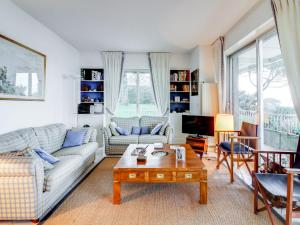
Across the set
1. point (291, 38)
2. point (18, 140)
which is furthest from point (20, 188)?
point (291, 38)

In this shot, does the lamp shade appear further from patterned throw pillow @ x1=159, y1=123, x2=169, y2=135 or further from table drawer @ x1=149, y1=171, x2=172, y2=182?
table drawer @ x1=149, y1=171, x2=172, y2=182

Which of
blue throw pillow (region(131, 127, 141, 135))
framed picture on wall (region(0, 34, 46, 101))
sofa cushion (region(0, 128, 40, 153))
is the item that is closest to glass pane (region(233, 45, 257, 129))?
blue throw pillow (region(131, 127, 141, 135))

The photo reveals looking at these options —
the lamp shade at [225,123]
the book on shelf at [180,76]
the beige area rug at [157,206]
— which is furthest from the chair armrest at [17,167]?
the book on shelf at [180,76]

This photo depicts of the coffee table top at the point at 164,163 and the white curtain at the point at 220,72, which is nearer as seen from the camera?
the coffee table top at the point at 164,163

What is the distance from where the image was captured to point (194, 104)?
5824mm

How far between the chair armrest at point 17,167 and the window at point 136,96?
4139mm

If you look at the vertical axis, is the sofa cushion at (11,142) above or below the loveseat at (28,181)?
above

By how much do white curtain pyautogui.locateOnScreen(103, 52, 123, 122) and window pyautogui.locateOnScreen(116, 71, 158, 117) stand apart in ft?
0.83

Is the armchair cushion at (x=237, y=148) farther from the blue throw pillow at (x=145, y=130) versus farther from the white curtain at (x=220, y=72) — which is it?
the blue throw pillow at (x=145, y=130)

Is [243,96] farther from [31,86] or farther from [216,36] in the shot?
[31,86]

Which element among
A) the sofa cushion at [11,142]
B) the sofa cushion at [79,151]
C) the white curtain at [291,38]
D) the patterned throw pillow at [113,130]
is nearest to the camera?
the white curtain at [291,38]

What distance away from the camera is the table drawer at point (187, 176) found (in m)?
2.58

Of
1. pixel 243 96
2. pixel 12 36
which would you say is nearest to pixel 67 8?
pixel 12 36

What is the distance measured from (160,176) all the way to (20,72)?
2.70 metres
